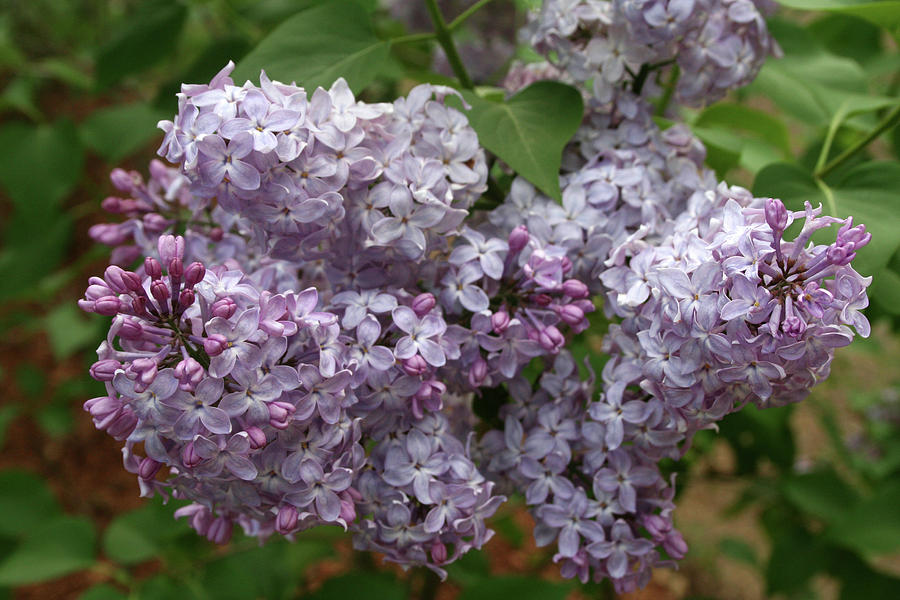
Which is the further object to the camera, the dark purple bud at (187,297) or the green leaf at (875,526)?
the green leaf at (875,526)

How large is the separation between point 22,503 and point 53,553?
0.31m

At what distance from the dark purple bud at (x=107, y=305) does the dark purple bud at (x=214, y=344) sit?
7 cm

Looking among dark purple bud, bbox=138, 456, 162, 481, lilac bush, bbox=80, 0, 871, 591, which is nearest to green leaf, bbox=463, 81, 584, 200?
lilac bush, bbox=80, 0, 871, 591

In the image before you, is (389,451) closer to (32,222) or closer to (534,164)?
(534,164)

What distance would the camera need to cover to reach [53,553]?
4.23ft

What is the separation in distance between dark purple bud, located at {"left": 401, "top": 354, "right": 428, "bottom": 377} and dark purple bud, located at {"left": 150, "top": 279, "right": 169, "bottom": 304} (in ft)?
0.60

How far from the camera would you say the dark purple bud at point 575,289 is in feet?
2.27

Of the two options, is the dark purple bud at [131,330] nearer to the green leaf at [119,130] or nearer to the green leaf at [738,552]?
the green leaf at [119,130]

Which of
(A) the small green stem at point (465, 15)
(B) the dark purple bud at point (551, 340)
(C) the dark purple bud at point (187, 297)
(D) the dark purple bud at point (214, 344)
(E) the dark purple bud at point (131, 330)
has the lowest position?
(B) the dark purple bud at point (551, 340)

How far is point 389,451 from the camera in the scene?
66 cm

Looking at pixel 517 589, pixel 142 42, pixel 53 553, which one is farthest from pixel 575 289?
pixel 53 553

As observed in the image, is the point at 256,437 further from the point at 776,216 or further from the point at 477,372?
the point at 776,216

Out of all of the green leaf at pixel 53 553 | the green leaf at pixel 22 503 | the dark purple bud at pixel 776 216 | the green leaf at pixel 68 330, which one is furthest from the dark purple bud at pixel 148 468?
the green leaf at pixel 68 330

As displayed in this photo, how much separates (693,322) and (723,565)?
201cm
